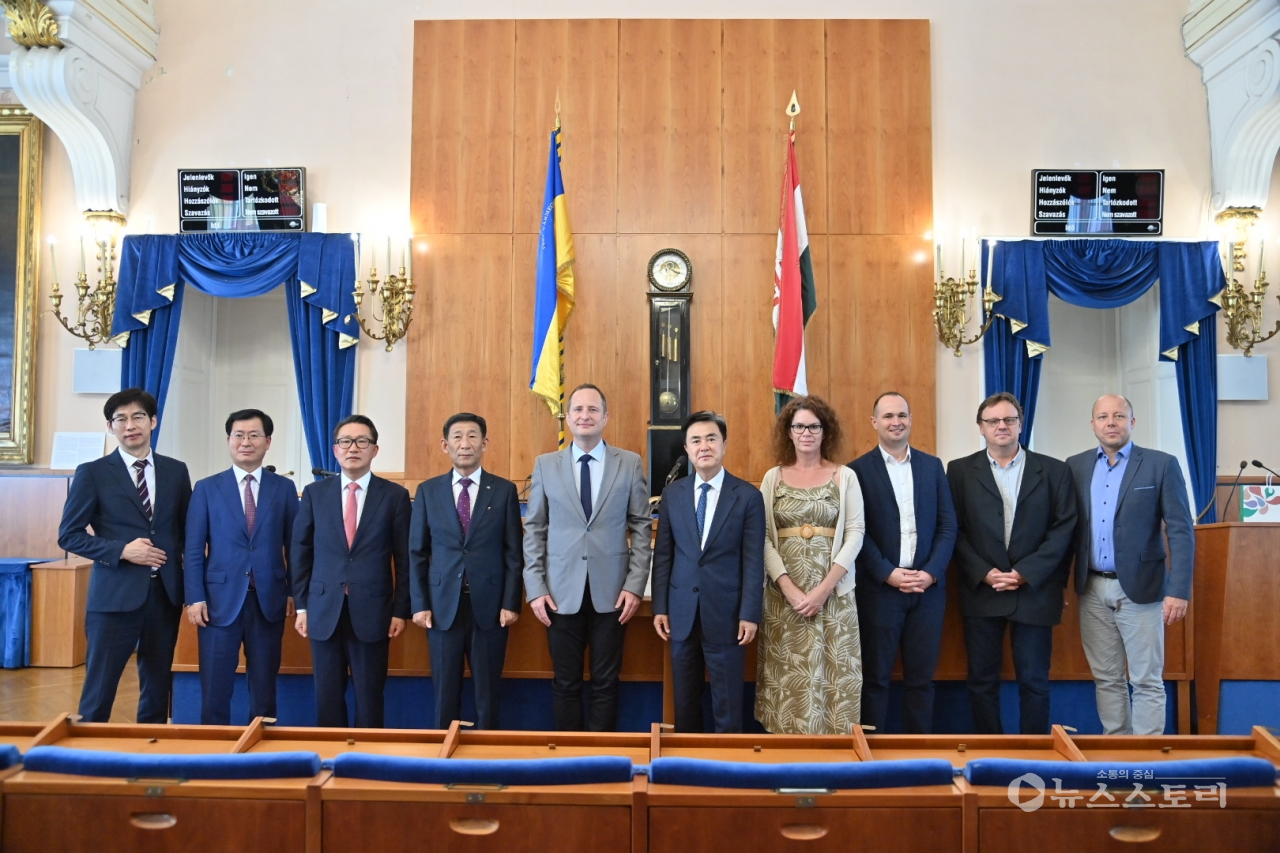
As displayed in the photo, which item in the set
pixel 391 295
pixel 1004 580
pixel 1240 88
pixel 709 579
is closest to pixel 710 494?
pixel 709 579

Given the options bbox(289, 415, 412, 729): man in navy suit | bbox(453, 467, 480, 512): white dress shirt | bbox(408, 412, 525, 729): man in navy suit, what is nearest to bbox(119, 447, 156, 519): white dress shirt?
bbox(289, 415, 412, 729): man in navy suit

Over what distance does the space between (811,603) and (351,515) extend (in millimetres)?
1740

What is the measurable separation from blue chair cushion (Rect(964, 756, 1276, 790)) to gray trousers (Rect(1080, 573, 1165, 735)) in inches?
65.4

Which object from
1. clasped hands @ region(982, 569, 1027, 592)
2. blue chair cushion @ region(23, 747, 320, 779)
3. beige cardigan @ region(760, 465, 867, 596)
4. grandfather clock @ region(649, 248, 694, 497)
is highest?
grandfather clock @ region(649, 248, 694, 497)

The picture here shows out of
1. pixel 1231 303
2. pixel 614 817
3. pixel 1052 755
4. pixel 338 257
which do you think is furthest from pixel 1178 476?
pixel 338 257

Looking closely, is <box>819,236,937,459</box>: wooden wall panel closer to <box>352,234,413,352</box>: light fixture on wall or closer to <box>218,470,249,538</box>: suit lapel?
<box>352,234,413,352</box>: light fixture on wall

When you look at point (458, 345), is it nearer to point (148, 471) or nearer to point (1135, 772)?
point (148, 471)

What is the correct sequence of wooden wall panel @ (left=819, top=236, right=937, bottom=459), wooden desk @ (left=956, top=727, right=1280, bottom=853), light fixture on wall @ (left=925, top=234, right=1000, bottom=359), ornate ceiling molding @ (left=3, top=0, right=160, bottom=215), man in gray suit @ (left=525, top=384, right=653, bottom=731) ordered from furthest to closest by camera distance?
wooden wall panel @ (left=819, top=236, right=937, bottom=459) → light fixture on wall @ (left=925, top=234, right=1000, bottom=359) → ornate ceiling molding @ (left=3, top=0, right=160, bottom=215) → man in gray suit @ (left=525, top=384, right=653, bottom=731) → wooden desk @ (left=956, top=727, right=1280, bottom=853)

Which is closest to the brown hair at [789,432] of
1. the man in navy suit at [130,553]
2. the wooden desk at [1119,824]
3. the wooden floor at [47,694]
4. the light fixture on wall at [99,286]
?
the wooden desk at [1119,824]

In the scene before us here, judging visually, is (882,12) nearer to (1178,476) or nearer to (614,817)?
(1178,476)

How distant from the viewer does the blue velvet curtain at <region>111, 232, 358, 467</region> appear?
608cm

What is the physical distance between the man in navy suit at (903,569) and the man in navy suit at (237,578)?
2.26m

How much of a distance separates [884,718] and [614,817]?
2024mm

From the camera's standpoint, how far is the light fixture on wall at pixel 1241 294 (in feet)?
19.4
